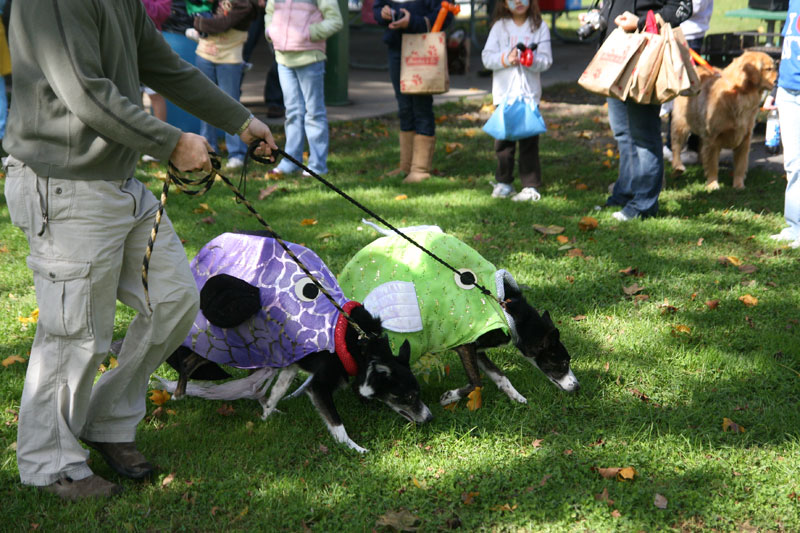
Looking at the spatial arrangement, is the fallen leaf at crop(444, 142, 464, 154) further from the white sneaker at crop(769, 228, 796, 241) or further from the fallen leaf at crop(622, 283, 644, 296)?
the fallen leaf at crop(622, 283, 644, 296)

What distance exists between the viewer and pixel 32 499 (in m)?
3.12

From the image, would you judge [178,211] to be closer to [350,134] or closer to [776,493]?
[350,134]

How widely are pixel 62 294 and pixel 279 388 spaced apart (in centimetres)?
118

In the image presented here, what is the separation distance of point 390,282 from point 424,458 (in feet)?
2.96

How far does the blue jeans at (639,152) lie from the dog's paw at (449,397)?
3.35 m

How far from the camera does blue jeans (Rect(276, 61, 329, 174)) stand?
7848 mm

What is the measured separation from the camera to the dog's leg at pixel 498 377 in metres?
3.99

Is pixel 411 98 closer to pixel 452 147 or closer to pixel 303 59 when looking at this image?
pixel 303 59

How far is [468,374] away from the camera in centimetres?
396

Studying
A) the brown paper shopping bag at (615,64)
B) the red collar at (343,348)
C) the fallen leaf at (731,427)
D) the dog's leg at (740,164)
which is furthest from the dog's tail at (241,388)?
the dog's leg at (740,164)

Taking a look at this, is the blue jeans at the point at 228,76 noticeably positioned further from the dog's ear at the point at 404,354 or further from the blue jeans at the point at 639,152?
the dog's ear at the point at 404,354

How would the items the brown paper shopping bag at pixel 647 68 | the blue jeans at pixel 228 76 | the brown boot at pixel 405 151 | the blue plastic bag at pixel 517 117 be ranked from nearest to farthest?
the brown paper shopping bag at pixel 647 68 → the blue plastic bag at pixel 517 117 → the brown boot at pixel 405 151 → the blue jeans at pixel 228 76

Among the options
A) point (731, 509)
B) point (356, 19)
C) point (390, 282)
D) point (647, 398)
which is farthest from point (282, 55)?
point (356, 19)

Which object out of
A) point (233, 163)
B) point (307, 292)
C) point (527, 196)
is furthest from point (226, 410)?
point (233, 163)
